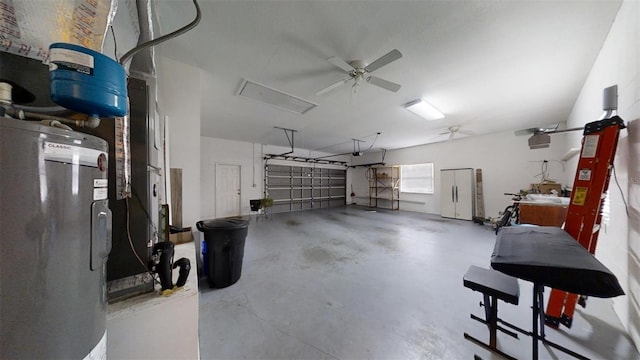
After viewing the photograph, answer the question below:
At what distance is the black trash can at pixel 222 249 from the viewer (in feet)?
7.52

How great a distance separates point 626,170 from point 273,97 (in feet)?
12.5

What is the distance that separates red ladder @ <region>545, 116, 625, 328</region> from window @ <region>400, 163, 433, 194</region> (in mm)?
6109

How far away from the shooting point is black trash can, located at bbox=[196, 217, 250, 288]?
2291 millimetres

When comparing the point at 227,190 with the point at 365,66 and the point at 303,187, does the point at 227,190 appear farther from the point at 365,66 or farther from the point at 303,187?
the point at 365,66

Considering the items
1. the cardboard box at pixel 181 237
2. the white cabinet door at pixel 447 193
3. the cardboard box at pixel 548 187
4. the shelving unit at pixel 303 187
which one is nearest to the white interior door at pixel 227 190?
the shelving unit at pixel 303 187

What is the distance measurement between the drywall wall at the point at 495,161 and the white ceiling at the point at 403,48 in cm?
200

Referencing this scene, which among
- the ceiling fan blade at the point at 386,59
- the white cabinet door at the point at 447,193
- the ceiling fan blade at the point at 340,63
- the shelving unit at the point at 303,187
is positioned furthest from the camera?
the shelving unit at the point at 303,187

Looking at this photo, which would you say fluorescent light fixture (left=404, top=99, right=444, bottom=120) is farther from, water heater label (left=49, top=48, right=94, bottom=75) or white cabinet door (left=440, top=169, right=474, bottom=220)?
water heater label (left=49, top=48, right=94, bottom=75)

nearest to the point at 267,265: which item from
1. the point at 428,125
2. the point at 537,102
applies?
the point at 428,125

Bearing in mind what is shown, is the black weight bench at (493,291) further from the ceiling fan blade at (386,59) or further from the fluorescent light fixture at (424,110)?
the fluorescent light fixture at (424,110)

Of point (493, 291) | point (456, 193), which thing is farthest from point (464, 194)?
point (493, 291)

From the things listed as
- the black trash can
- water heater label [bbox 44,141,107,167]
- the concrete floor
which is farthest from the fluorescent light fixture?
water heater label [bbox 44,141,107,167]

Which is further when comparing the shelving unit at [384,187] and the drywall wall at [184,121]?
the shelving unit at [384,187]

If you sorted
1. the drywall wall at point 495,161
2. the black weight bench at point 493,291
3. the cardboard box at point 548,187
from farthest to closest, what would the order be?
the drywall wall at point 495,161 → the cardboard box at point 548,187 → the black weight bench at point 493,291
